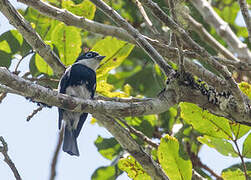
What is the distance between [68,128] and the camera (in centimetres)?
487

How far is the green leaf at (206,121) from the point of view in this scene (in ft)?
11.3

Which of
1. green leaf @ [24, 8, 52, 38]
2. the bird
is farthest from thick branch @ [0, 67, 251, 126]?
green leaf @ [24, 8, 52, 38]

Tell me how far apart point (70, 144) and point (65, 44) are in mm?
923

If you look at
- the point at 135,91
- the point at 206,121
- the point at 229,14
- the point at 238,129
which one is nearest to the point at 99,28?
the point at 206,121

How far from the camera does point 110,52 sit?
13.6 feet

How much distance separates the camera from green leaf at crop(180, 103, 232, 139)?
344 centimetres

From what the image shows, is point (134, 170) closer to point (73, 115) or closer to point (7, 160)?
point (7, 160)

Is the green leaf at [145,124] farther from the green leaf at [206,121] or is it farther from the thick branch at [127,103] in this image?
the thick branch at [127,103]

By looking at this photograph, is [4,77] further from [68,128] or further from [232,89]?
[68,128]

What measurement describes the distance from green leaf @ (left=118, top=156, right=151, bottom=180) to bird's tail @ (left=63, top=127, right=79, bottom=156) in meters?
0.82

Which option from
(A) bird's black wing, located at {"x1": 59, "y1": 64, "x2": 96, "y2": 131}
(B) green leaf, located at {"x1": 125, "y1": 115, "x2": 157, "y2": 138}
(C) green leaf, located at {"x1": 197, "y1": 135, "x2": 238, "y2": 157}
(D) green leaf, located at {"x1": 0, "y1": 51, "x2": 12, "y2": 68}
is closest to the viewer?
(C) green leaf, located at {"x1": 197, "y1": 135, "x2": 238, "y2": 157}

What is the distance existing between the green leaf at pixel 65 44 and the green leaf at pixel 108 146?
32.6 inches

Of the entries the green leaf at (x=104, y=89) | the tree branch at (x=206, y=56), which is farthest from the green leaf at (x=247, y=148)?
the green leaf at (x=104, y=89)

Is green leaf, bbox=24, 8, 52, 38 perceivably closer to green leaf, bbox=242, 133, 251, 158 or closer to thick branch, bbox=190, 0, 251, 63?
thick branch, bbox=190, 0, 251, 63
